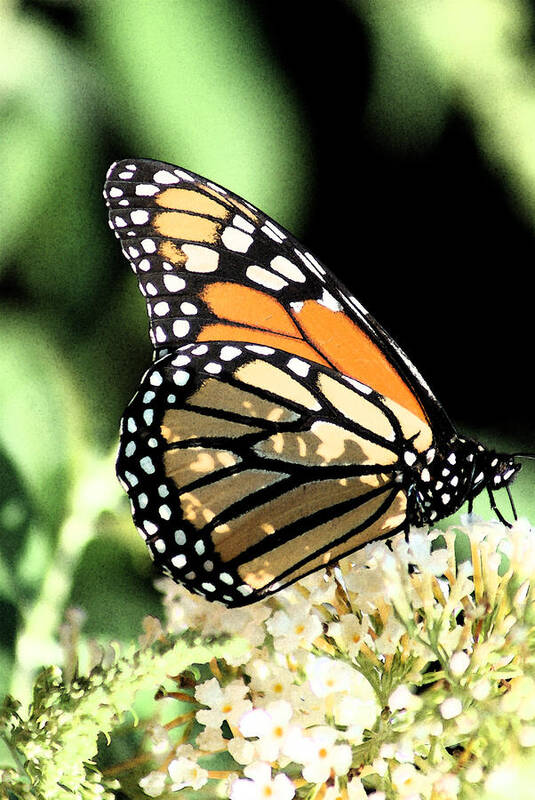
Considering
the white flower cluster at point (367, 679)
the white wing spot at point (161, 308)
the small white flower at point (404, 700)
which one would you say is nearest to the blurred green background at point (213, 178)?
the white wing spot at point (161, 308)

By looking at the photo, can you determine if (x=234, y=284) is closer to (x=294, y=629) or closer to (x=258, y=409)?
(x=258, y=409)

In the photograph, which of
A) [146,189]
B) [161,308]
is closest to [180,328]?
[161,308]

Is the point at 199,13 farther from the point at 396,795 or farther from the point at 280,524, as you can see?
the point at 396,795

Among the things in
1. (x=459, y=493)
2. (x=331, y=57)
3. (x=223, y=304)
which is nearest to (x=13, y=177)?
(x=223, y=304)

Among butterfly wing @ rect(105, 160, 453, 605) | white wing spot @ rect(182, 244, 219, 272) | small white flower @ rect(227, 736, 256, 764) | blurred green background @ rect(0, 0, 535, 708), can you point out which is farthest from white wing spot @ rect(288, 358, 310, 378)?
small white flower @ rect(227, 736, 256, 764)

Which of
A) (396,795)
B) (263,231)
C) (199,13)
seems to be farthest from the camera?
(199,13)

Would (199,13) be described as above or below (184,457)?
above
